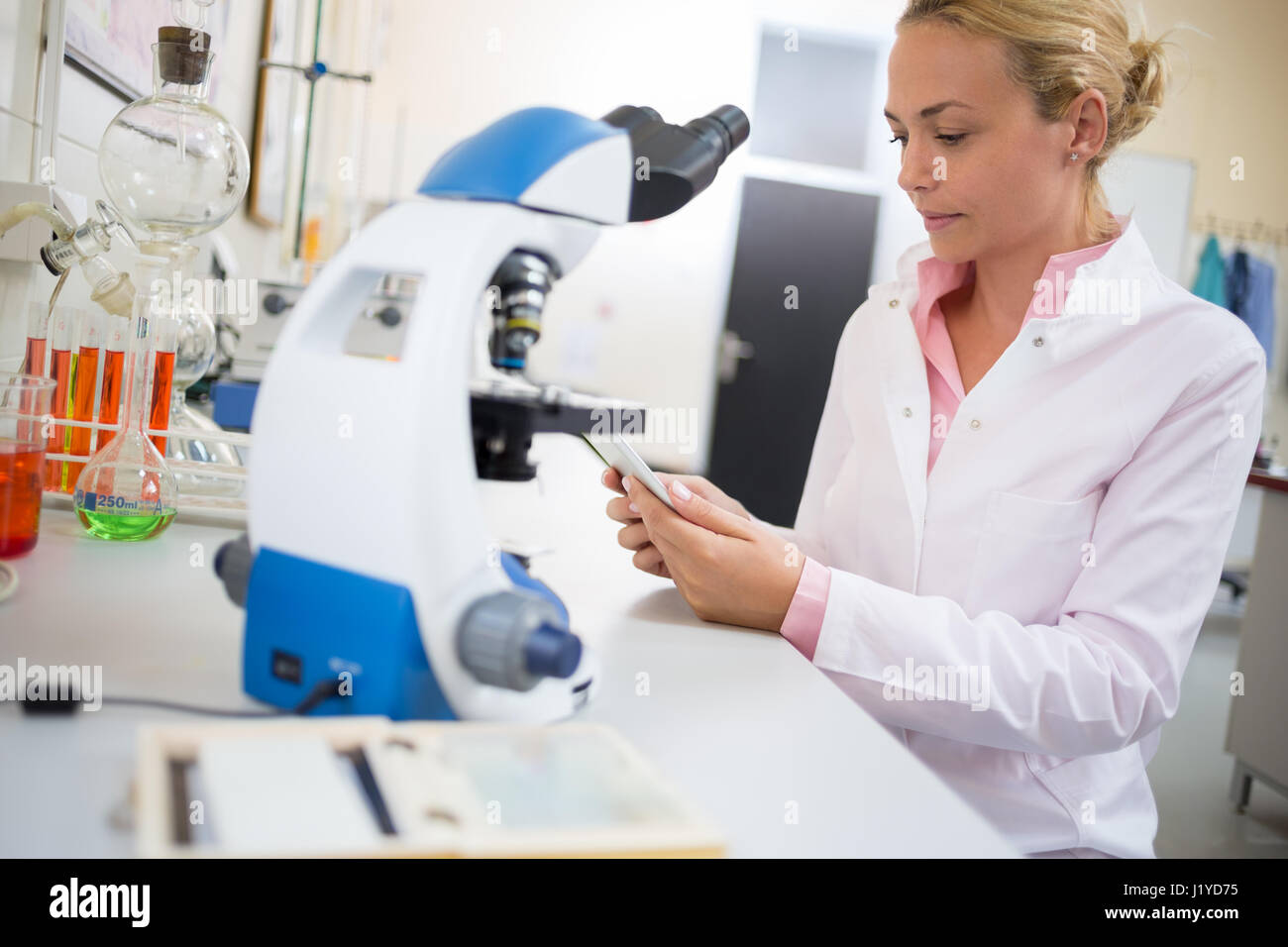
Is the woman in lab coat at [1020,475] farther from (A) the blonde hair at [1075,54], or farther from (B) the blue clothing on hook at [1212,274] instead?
(B) the blue clothing on hook at [1212,274]

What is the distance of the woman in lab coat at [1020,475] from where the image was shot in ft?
3.01

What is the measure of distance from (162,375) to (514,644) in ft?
2.35

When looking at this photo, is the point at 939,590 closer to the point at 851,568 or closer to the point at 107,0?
the point at 851,568

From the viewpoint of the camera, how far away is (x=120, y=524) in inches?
37.6

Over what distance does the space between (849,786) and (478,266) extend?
369mm

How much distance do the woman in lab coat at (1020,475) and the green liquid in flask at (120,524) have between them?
1.43 ft

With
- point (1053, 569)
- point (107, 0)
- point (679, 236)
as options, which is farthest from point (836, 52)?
point (1053, 569)

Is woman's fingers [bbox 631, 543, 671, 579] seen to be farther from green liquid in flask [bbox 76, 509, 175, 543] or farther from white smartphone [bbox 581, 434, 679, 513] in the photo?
green liquid in flask [bbox 76, 509, 175, 543]

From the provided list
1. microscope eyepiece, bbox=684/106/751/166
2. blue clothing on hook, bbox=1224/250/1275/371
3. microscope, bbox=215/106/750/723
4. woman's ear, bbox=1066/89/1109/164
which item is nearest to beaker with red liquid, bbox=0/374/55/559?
microscope, bbox=215/106/750/723

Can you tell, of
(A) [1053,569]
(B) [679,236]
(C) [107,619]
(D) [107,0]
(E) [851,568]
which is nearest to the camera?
(C) [107,619]

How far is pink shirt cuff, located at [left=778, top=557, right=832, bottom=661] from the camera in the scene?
916 millimetres

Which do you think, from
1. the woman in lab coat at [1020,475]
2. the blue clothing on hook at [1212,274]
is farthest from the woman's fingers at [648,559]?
the blue clothing on hook at [1212,274]

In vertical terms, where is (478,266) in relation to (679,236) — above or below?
below

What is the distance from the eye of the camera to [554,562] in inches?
46.1
